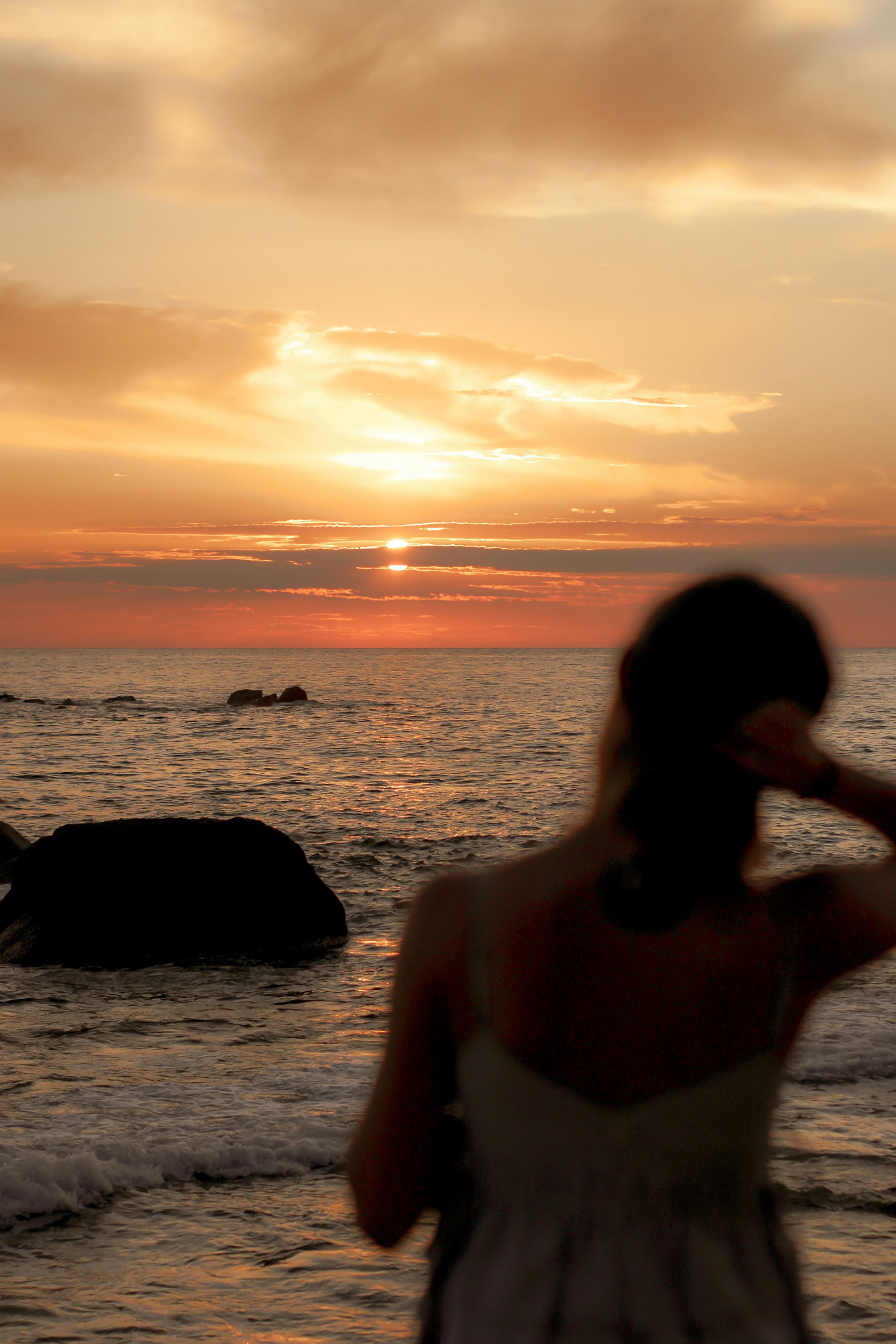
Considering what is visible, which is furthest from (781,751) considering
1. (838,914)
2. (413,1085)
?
(413,1085)

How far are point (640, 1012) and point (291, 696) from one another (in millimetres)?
64862

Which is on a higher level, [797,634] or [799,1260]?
[797,634]

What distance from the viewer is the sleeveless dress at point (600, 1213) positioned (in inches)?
57.9

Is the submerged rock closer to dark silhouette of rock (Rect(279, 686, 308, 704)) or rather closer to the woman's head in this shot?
the woman's head

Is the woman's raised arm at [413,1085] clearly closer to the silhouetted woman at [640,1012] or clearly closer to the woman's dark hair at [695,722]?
the silhouetted woman at [640,1012]

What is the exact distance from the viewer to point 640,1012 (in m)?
1.46

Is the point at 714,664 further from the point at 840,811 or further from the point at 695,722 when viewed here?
the point at 840,811

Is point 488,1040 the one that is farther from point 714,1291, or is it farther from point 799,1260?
point 799,1260

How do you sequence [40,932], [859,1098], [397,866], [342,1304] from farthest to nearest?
1. [397,866]
2. [40,932]
3. [859,1098]
4. [342,1304]

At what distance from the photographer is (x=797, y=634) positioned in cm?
149

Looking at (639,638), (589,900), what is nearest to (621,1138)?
(589,900)

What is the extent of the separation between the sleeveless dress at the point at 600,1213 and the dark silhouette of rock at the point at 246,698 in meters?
62.6

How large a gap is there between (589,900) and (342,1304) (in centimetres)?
420

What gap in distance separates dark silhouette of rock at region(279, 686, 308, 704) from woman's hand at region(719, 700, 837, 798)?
64171 millimetres
